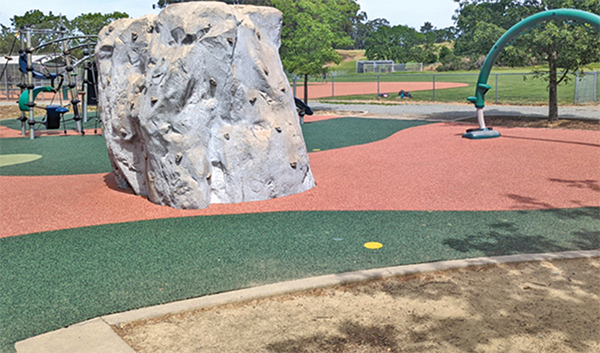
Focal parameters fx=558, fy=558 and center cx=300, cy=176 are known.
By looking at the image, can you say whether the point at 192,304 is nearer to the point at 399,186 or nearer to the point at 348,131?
the point at 399,186

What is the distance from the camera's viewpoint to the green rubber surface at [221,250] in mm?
4801

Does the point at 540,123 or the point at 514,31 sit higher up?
the point at 514,31

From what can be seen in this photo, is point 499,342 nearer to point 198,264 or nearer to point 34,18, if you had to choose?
point 198,264

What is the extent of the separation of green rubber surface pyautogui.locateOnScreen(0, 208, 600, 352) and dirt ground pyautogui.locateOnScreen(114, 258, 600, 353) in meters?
0.51

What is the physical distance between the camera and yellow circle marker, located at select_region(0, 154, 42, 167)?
12533 millimetres

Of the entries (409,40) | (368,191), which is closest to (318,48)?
(368,191)

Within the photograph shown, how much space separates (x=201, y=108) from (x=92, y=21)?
1907 inches

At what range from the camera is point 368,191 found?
8.84 meters

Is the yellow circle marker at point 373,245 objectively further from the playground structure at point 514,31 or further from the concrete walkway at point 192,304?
the playground structure at point 514,31

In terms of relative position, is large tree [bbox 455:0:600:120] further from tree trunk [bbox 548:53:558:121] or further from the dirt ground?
the dirt ground

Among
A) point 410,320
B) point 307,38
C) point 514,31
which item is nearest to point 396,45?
point 307,38

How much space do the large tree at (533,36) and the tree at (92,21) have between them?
124 ft

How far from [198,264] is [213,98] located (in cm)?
310

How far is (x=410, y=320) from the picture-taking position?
169 inches
